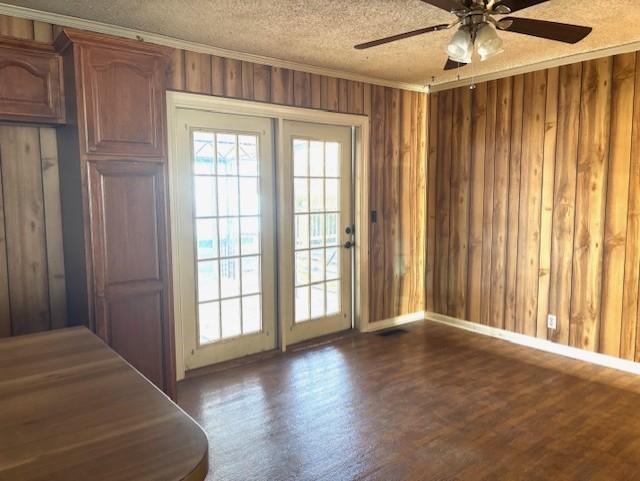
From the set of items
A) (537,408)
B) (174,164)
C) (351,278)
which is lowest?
(537,408)

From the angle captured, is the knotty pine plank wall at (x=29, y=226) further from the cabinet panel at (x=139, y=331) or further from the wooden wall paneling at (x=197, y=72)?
the wooden wall paneling at (x=197, y=72)

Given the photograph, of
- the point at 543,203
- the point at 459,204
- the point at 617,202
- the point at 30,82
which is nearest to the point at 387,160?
the point at 459,204

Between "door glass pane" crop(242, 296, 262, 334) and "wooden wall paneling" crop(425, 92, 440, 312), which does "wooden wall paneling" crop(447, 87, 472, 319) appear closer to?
"wooden wall paneling" crop(425, 92, 440, 312)

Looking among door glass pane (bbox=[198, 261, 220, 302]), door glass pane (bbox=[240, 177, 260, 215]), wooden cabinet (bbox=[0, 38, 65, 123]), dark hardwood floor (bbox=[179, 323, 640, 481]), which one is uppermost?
wooden cabinet (bbox=[0, 38, 65, 123])

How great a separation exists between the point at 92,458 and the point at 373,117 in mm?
4078

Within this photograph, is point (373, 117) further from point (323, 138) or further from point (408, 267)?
point (408, 267)

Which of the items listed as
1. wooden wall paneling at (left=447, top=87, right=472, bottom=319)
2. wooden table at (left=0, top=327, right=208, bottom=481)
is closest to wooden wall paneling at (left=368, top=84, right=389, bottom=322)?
wooden wall paneling at (left=447, top=87, right=472, bottom=319)

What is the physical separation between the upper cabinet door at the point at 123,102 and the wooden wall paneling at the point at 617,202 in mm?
3305

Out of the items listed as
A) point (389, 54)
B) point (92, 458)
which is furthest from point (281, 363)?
point (92, 458)

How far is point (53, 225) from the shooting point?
119 inches

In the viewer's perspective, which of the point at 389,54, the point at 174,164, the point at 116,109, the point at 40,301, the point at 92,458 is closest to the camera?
the point at 92,458

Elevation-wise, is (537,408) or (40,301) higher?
(40,301)

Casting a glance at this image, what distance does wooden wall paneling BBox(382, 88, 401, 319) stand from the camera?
4.81 meters

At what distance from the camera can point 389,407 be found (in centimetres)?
312
